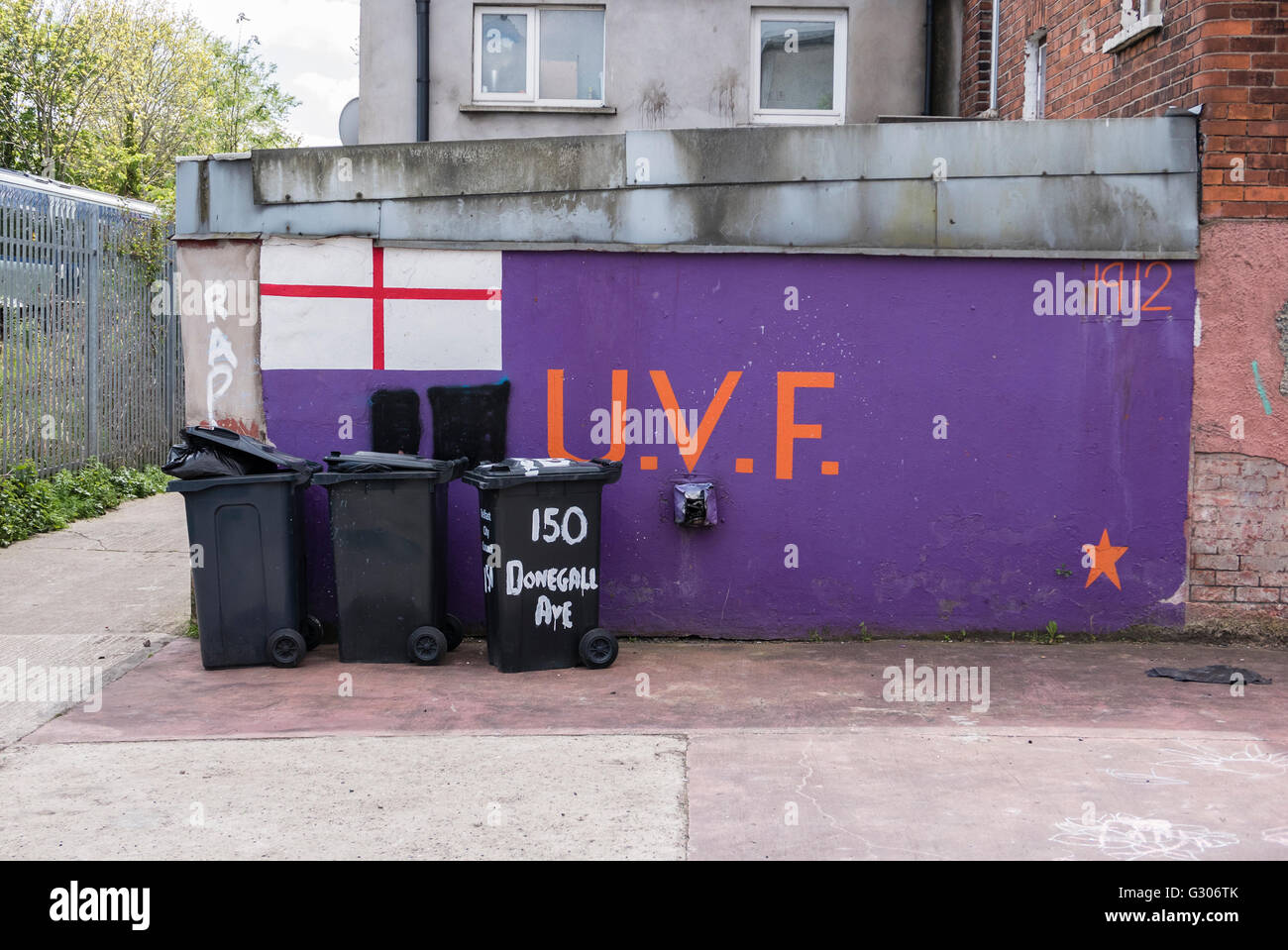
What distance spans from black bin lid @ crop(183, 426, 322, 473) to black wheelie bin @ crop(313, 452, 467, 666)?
20cm

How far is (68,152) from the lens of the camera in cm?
2627

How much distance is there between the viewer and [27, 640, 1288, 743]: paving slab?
19.8 feet

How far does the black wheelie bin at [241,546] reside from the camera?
7.06 meters

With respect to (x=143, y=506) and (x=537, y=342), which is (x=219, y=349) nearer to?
(x=537, y=342)

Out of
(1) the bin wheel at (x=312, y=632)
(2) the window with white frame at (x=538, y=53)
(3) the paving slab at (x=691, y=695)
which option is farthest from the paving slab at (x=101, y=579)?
(2) the window with white frame at (x=538, y=53)

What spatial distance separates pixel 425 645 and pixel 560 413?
164 centimetres

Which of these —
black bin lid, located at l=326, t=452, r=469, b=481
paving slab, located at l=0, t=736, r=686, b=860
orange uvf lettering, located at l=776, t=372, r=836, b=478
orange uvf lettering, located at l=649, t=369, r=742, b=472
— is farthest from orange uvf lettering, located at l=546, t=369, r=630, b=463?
paving slab, located at l=0, t=736, r=686, b=860

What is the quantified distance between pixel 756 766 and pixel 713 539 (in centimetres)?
261

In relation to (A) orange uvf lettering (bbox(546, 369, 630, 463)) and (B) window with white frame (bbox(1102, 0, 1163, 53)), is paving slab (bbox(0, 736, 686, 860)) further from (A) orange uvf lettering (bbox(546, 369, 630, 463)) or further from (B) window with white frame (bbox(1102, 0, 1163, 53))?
(B) window with white frame (bbox(1102, 0, 1163, 53))

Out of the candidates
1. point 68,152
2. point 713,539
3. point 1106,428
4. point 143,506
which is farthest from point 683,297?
point 68,152

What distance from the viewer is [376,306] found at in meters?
7.75

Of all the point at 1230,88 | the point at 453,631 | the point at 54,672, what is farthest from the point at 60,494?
the point at 1230,88

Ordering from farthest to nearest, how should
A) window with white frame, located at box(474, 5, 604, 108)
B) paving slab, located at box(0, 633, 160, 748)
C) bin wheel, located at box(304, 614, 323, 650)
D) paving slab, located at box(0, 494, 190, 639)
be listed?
window with white frame, located at box(474, 5, 604, 108)
paving slab, located at box(0, 494, 190, 639)
bin wheel, located at box(304, 614, 323, 650)
paving slab, located at box(0, 633, 160, 748)

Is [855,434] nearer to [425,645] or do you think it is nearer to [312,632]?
[425,645]
